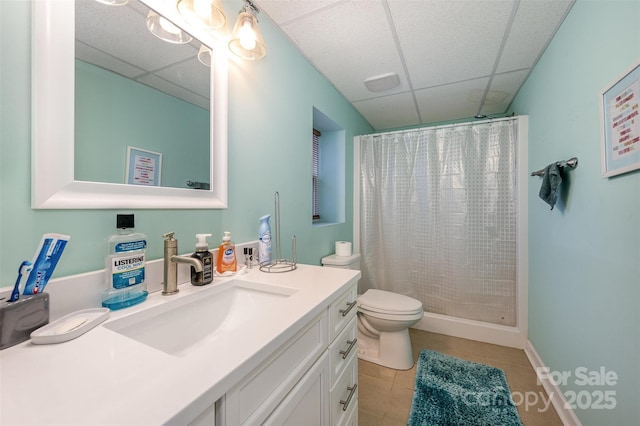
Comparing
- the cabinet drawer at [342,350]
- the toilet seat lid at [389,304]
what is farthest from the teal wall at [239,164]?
the cabinet drawer at [342,350]

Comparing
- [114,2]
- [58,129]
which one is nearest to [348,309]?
[58,129]

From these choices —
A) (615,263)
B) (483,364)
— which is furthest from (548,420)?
(615,263)

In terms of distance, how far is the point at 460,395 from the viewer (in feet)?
4.60

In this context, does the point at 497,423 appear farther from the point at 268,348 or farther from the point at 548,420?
the point at 268,348

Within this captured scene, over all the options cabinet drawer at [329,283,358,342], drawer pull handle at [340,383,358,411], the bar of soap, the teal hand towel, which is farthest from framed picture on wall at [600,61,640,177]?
the bar of soap

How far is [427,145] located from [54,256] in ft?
7.99

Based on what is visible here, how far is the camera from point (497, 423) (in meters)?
1.23

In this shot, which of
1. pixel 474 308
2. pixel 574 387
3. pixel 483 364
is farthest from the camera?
pixel 474 308

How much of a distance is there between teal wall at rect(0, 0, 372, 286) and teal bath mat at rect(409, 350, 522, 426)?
3.39 ft

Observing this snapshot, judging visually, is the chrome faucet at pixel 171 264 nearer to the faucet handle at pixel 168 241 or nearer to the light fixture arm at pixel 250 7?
the faucet handle at pixel 168 241

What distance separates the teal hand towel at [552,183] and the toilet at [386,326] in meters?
1.00

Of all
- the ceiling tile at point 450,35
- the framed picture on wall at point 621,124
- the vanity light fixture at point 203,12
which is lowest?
the framed picture on wall at point 621,124

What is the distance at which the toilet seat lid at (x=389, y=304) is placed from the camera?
165 centimetres

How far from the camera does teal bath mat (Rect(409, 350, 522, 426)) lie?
1.26 m
